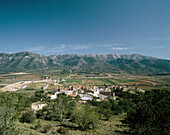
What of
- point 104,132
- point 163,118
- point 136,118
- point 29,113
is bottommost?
point 104,132

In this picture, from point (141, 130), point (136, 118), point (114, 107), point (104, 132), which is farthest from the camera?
point (114, 107)

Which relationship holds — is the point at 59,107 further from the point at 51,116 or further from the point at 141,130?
the point at 141,130

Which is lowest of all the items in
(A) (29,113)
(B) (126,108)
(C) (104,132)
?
(B) (126,108)

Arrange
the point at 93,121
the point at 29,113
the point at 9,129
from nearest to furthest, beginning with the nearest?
the point at 9,129
the point at 93,121
the point at 29,113

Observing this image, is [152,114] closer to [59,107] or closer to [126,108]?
[59,107]

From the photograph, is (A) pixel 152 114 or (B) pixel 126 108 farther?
(B) pixel 126 108

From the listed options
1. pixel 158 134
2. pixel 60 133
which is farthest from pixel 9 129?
pixel 158 134

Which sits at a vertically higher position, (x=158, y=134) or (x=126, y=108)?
(x=158, y=134)

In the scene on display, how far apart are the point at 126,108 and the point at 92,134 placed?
80.7ft

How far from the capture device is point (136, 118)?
14828 mm

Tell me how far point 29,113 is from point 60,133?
35.2ft

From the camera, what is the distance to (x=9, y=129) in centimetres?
979

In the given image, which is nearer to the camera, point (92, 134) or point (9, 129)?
point (9, 129)

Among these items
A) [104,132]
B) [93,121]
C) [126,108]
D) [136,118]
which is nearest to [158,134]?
[136,118]
